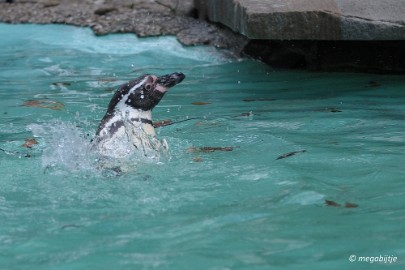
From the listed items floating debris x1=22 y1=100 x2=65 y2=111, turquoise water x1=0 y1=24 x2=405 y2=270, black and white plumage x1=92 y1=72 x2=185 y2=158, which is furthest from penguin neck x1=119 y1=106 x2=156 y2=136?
floating debris x1=22 y1=100 x2=65 y2=111

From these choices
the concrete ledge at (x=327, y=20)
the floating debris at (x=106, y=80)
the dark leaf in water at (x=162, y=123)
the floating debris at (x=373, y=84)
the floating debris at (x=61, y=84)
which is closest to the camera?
the dark leaf in water at (x=162, y=123)

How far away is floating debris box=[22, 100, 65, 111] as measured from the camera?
6.61m

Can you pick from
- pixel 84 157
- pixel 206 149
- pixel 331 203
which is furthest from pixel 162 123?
pixel 331 203

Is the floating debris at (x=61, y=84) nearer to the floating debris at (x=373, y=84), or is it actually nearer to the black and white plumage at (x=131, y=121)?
the floating debris at (x=373, y=84)

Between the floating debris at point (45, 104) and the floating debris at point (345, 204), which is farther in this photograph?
the floating debris at point (45, 104)

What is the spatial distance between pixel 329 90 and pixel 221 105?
99 centimetres

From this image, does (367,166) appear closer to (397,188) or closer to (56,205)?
(397,188)

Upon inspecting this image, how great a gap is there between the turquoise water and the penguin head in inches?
12.7

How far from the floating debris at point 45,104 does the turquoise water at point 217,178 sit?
2cm

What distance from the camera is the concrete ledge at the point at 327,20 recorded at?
270 inches

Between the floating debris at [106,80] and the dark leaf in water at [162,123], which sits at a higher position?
the dark leaf in water at [162,123]

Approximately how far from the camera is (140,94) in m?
4.79

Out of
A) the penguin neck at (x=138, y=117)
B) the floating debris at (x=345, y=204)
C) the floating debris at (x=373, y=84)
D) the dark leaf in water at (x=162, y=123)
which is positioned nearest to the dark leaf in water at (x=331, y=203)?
the floating debris at (x=345, y=204)

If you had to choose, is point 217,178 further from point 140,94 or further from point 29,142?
point 29,142
